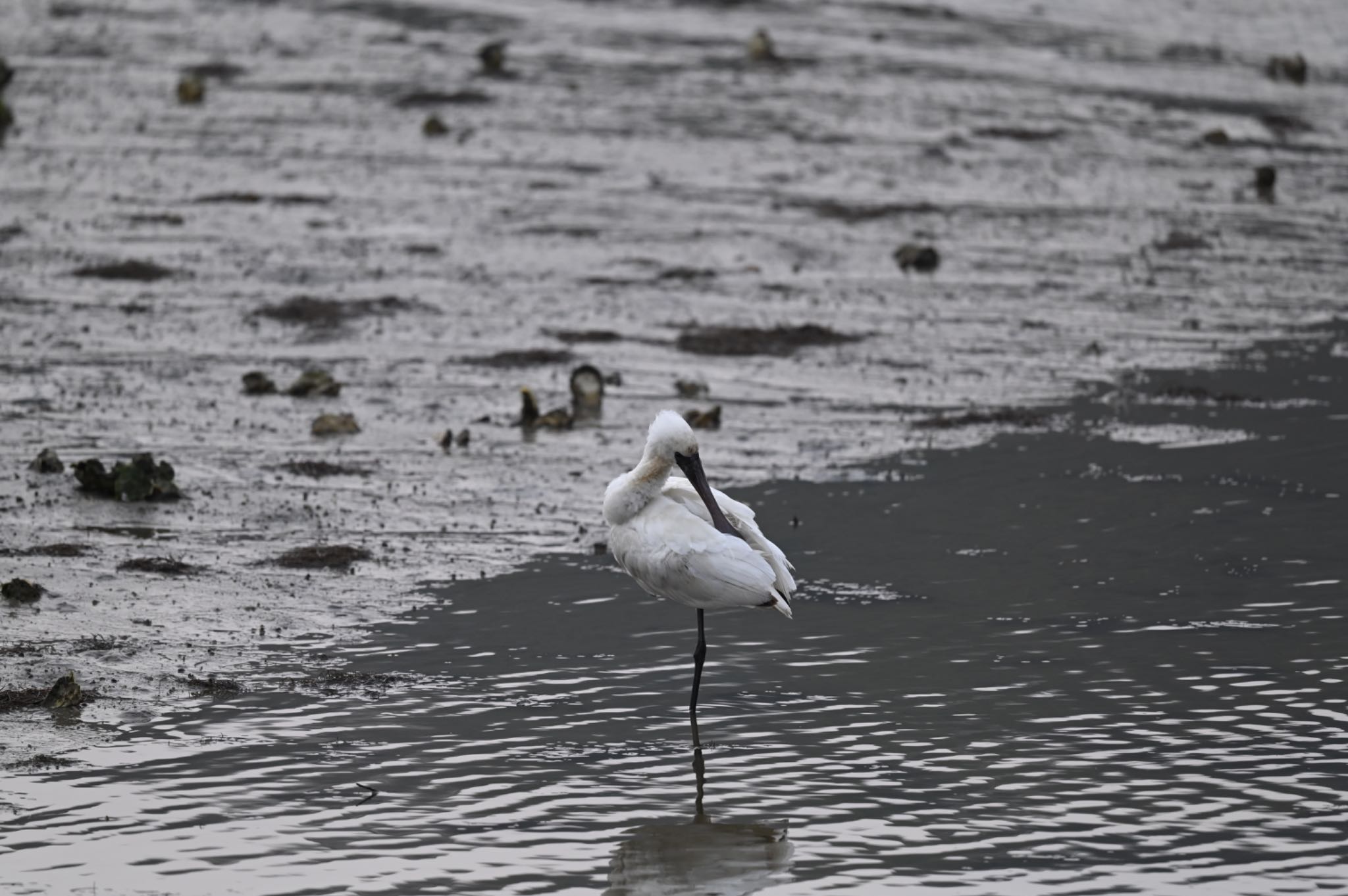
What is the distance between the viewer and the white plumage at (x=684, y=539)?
27.2 ft

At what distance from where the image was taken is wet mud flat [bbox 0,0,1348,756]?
11.3 m

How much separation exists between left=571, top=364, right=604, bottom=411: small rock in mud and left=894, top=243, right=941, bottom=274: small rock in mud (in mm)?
5475

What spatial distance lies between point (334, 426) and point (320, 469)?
866mm

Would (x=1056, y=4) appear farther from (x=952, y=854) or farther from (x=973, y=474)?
(x=952, y=854)

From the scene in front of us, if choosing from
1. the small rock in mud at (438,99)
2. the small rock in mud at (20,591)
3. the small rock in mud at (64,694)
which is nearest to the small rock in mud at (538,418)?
the small rock in mud at (20,591)

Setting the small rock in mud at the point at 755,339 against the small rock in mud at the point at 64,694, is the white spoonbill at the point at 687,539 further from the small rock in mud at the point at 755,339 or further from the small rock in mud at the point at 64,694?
the small rock in mud at the point at 755,339

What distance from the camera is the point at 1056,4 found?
1308 inches

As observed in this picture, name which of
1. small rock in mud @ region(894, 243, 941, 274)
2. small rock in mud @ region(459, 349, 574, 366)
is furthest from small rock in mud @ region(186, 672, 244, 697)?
small rock in mud @ region(894, 243, 941, 274)

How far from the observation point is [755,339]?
15891 mm

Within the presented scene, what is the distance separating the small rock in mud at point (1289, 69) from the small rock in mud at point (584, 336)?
16.6m

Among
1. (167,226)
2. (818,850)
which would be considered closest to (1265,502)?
(818,850)

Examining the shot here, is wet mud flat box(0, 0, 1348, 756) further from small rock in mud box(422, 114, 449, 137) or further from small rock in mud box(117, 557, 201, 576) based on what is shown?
small rock in mud box(422, 114, 449, 137)

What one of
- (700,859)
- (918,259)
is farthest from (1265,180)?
(700,859)

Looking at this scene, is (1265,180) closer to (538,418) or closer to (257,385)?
(538,418)
